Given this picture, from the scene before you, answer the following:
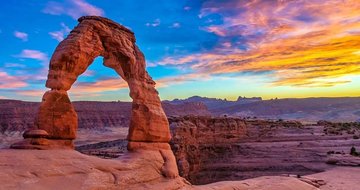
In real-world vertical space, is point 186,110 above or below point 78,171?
above

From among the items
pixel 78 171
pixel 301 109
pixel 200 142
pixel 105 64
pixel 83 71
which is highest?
pixel 105 64

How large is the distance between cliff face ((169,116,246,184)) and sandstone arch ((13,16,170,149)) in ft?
53.8

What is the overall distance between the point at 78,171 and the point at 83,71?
393 centimetres

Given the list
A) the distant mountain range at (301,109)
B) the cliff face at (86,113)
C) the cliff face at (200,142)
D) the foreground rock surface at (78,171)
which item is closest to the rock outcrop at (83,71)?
the foreground rock surface at (78,171)

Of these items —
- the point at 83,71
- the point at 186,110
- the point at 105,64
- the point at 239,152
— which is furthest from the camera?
the point at 186,110

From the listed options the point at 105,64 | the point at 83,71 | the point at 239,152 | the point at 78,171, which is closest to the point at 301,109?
the point at 239,152

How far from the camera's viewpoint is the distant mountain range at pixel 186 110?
7319 centimetres

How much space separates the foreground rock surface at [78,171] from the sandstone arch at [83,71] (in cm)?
85

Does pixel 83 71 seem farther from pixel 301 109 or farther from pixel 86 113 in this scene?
pixel 301 109

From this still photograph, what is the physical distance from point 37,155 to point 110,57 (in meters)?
5.25

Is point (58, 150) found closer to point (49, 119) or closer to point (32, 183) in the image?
point (49, 119)

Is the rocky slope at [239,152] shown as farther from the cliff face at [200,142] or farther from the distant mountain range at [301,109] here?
the distant mountain range at [301,109]

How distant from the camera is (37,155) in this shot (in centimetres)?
1081

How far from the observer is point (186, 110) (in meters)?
122
